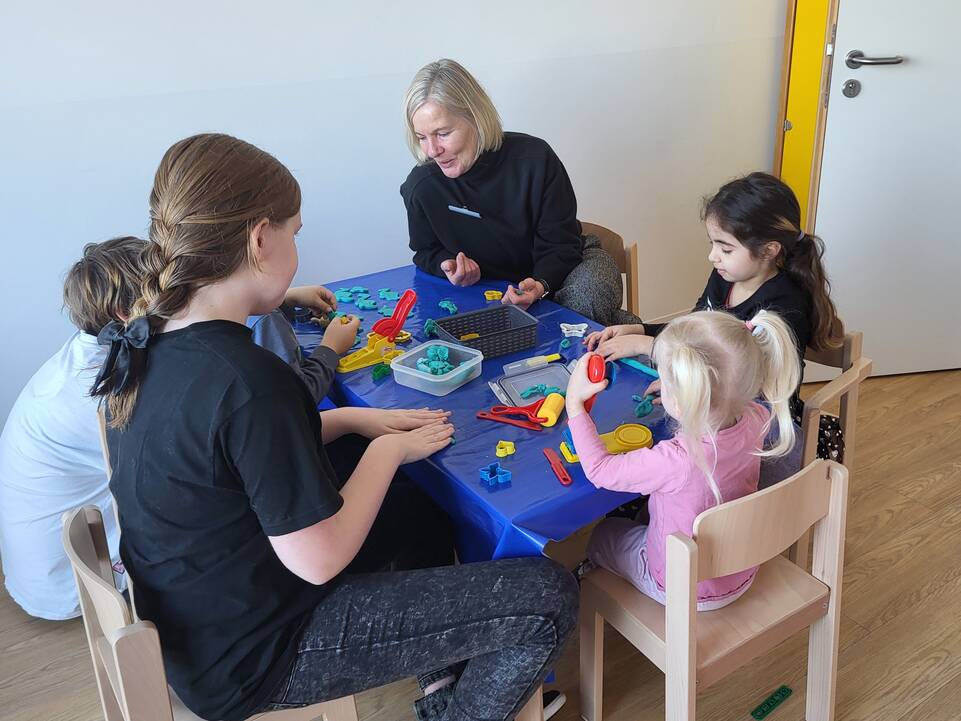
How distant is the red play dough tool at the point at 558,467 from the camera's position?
1.27 metres

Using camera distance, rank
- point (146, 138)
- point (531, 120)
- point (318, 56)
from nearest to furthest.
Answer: point (146, 138) < point (318, 56) < point (531, 120)

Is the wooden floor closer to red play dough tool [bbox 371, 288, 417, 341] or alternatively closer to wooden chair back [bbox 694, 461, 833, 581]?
wooden chair back [bbox 694, 461, 833, 581]

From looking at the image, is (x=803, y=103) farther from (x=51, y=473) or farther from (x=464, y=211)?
(x=51, y=473)

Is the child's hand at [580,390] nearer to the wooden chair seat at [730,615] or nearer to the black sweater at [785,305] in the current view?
the wooden chair seat at [730,615]

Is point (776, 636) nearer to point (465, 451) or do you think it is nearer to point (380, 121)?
point (465, 451)

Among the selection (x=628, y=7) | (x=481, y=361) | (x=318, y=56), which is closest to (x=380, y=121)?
(x=318, y=56)

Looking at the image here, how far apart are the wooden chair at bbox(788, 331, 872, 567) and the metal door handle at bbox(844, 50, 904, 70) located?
1228 millimetres

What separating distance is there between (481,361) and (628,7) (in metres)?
1.80

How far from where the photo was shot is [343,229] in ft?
8.63

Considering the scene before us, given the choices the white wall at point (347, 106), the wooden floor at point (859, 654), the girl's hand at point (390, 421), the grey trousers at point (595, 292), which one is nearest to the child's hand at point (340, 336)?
the girl's hand at point (390, 421)

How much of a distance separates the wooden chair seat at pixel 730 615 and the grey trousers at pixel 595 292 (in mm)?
787

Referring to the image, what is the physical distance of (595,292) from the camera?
2137mm

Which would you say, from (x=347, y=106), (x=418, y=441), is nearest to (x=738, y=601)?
(x=418, y=441)

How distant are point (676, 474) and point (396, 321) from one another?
776 millimetres
